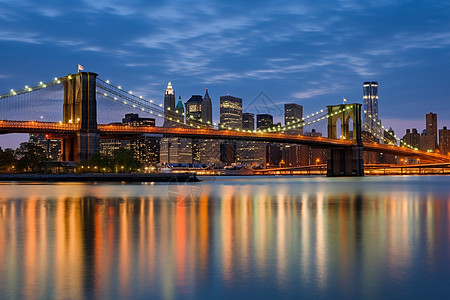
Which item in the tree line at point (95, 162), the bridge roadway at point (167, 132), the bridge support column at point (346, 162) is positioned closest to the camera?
the bridge roadway at point (167, 132)

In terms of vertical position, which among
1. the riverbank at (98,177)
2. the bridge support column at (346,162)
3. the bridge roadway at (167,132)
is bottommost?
the riverbank at (98,177)

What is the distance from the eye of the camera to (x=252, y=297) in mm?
8289

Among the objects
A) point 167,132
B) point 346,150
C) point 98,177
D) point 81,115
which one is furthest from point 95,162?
point 346,150

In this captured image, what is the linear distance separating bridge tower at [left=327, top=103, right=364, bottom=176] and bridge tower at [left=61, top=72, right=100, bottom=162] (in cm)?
5466

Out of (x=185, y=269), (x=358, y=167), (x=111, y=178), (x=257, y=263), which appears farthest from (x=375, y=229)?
(x=358, y=167)

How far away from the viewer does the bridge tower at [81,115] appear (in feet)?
246

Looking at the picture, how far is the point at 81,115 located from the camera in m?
75.6

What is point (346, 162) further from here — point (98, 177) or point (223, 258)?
point (223, 258)

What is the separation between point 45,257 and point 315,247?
6.51 meters

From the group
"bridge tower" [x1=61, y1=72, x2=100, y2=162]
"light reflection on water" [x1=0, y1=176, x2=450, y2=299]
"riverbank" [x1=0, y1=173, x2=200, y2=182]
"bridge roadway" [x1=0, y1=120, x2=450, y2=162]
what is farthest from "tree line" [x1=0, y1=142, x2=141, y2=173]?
"light reflection on water" [x1=0, y1=176, x2=450, y2=299]

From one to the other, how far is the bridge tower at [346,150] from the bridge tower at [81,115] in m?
54.7

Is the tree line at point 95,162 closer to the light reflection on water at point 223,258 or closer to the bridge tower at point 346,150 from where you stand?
the bridge tower at point 346,150

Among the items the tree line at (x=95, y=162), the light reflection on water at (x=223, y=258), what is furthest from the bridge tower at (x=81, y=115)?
the light reflection on water at (x=223, y=258)

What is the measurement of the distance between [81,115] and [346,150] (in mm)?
58547
